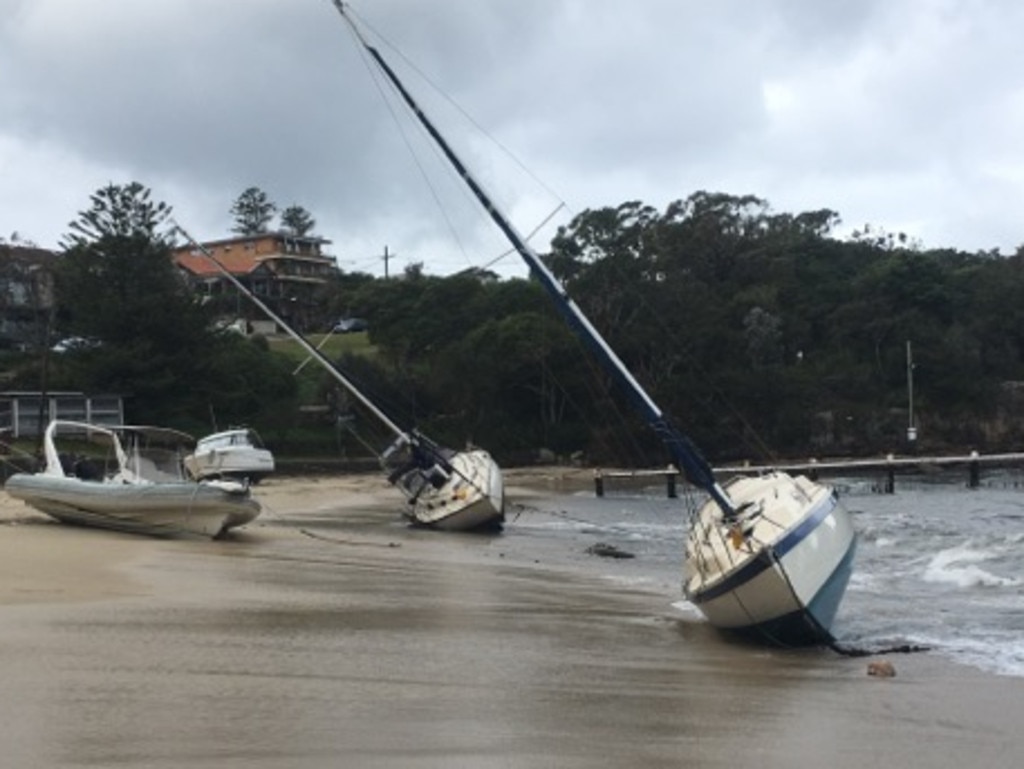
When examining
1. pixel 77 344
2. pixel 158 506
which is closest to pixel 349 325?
pixel 77 344

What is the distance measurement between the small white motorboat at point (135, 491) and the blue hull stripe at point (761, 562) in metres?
10.7

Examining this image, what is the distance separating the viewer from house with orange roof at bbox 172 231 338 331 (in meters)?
89.4

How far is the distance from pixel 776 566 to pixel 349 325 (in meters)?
81.0

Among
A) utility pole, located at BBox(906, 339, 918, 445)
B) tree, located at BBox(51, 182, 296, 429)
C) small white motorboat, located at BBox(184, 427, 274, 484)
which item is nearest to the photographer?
small white motorboat, located at BBox(184, 427, 274, 484)

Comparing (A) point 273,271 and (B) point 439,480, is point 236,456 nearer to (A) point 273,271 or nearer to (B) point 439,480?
(B) point 439,480

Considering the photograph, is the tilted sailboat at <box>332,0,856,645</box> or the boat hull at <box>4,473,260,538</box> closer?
the tilted sailboat at <box>332,0,856,645</box>

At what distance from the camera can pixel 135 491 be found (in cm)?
2086

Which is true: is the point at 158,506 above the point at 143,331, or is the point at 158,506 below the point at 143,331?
below

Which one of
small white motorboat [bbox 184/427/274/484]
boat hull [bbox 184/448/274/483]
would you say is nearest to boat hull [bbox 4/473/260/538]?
boat hull [bbox 184/448/274/483]

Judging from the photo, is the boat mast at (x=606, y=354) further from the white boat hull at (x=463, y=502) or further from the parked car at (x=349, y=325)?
the parked car at (x=349, y=325)

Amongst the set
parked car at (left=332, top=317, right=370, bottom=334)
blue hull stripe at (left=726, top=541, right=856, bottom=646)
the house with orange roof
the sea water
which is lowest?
the sea water

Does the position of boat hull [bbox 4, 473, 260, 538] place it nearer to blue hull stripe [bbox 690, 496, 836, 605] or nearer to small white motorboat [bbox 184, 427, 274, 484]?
blue hull stripe [bbox 690, 496, 836, 605]

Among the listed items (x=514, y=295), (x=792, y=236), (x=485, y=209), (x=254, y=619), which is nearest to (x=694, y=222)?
(x=792, y=236)

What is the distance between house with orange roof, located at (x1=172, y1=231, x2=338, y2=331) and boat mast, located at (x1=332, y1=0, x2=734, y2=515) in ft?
223
